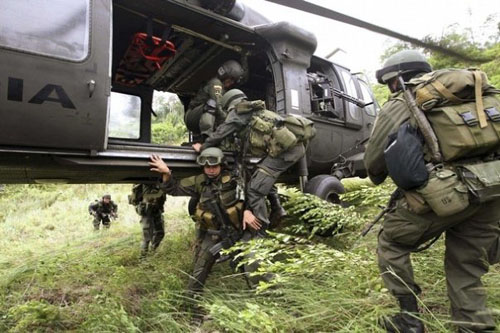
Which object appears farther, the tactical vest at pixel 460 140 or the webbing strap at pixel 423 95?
the webbing strap at pixel 423 95

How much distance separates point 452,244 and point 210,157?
2.15 metres

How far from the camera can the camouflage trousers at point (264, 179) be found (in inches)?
142

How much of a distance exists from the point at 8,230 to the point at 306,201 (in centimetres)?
942

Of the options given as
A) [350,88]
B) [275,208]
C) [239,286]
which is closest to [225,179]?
[275,208]

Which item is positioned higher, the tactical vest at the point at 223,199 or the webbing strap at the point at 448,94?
the webbing strap at the point at 448,94

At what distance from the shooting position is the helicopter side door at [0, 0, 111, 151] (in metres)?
2.19

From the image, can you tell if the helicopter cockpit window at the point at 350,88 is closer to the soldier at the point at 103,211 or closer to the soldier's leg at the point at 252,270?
the soldier's leg at the point at 252,270

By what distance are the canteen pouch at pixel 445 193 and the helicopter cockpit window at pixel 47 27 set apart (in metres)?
2.40

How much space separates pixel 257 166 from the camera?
12.4 feet

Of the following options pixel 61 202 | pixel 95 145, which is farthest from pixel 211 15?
pixel 61 202

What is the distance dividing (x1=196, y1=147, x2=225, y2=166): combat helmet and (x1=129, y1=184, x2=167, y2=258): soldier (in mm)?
2302

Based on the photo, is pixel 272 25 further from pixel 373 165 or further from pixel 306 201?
pixel 373 165

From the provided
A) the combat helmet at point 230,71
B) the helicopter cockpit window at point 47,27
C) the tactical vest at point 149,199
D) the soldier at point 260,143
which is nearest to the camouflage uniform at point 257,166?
the soldier at point 260,143

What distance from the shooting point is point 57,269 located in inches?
171
